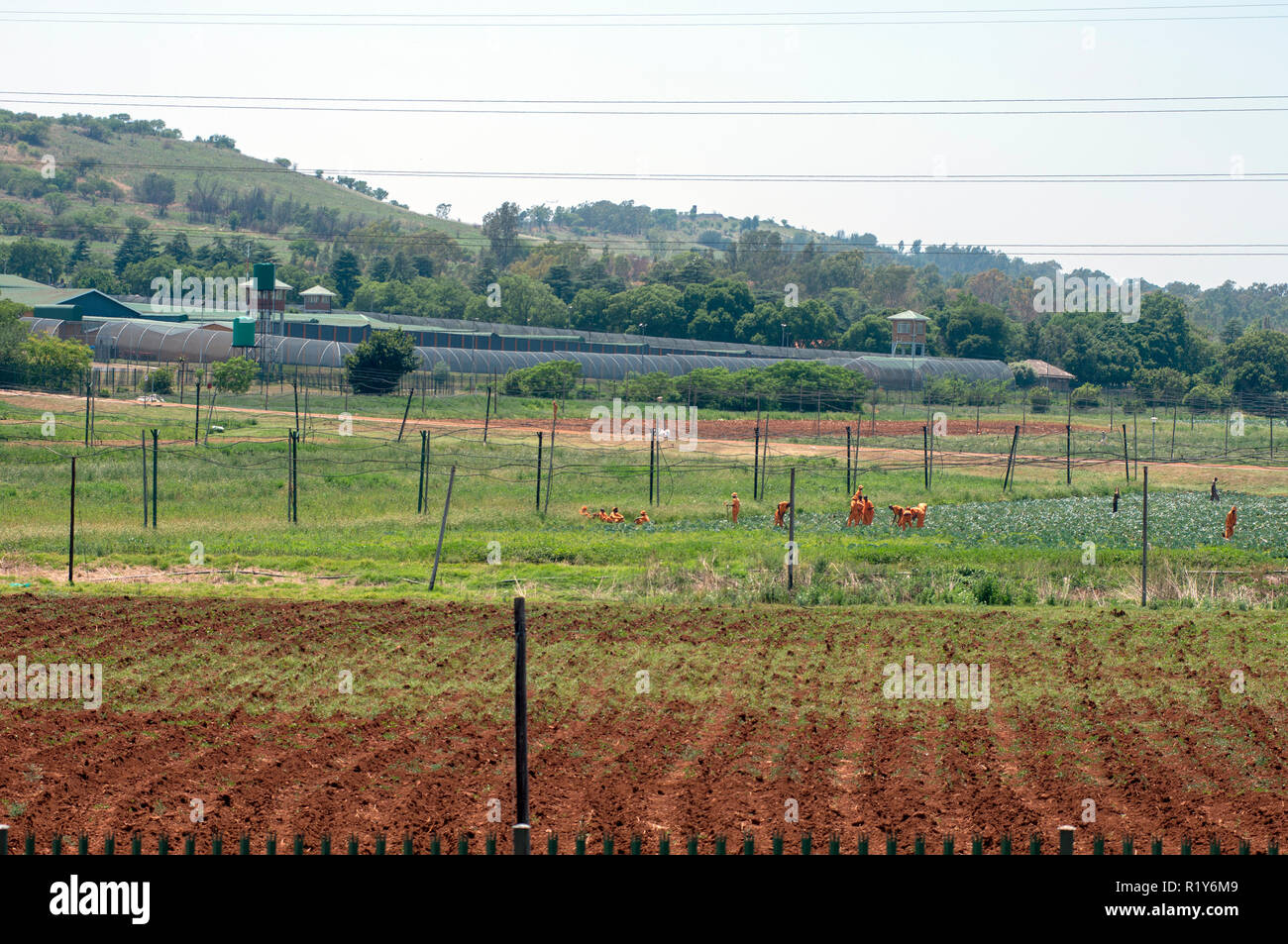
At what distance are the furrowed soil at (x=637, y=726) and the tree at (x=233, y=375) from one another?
44.2 metres

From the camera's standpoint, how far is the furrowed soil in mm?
9969

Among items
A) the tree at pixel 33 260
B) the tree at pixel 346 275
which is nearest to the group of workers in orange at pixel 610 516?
the tree at pixel 346 275

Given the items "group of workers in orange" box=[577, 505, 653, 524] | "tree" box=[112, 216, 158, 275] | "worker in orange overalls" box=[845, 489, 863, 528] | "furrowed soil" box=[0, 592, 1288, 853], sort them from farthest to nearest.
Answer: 1. "tree" box=[112, 216, 158, 275]
2. "worker in orange overalls" box=[845, 489, 863, 528]
3. "group of workers in orange" box=[577, 505, 653, 524]
4. "furrowed soil" box=[0, 592, 1288, 853]

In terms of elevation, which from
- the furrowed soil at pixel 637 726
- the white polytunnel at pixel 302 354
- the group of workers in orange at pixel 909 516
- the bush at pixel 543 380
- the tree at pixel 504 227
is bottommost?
the furrowed soil at pixel 637 726

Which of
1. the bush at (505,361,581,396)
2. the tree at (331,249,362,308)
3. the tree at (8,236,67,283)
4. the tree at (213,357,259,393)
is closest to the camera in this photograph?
the tree at (213,357,259,393)

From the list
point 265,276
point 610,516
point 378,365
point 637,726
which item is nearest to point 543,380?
point 378,365

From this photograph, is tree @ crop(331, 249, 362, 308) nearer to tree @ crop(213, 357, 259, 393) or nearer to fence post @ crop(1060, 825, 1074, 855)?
tree @ crop(213, 357, 259, 393)

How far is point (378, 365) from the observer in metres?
66.1

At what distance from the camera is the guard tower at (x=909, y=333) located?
364ft

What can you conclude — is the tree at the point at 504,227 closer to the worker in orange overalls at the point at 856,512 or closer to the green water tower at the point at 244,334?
the green water tower at the point at 244,334

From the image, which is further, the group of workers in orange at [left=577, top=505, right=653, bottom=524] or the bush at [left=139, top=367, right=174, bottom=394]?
the bush at [left=139, top=367, right=174, bottom=394]

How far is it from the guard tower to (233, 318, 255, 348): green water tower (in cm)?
5904

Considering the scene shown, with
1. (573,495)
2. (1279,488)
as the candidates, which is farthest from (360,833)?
(1279,488)

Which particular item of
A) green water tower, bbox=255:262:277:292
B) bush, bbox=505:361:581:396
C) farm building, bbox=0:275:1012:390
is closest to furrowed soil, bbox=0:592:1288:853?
farm building, bbox=0:275:1012:390
